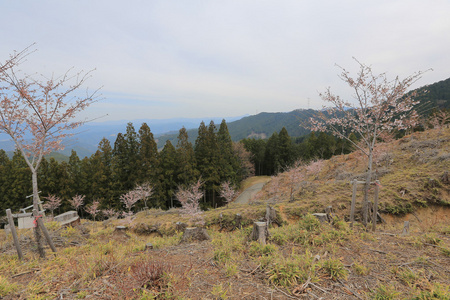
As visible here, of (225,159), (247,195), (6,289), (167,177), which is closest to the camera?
(6,289)

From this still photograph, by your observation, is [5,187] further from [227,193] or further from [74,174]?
[227,193]

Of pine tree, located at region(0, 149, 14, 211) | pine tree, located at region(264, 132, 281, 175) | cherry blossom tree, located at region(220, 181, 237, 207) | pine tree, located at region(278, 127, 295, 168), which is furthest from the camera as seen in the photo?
pine tree, located at region(264, 132, 281, 175)

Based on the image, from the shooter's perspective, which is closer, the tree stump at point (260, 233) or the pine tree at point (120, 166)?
the tree stump at point (260, 233)

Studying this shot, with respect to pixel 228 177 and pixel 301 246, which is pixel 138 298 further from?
pixel 228 177

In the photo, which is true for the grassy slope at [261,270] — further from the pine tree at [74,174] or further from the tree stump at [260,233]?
the pine tree at [74,174]

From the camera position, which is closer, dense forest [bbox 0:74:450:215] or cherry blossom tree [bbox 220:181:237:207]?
cherry blossom tree [bbox 220:181:237:207]

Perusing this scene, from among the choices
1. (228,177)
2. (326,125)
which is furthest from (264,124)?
(326,125)

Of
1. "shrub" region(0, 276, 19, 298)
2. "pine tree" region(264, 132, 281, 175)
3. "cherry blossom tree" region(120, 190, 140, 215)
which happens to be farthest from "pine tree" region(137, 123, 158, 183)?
"pine tree" region(264, 132, 281, 175)

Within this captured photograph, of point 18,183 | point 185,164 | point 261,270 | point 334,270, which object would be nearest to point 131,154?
point 185,164

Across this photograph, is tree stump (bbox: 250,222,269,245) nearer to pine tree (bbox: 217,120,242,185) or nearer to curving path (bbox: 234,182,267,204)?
curving path (bbox: 234,182,267,204)

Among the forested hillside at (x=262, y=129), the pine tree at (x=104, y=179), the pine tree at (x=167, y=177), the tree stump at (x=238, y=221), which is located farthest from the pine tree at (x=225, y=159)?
the forested hillside at (x=262, y=129)

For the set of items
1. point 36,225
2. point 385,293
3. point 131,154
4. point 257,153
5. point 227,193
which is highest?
point 131,154

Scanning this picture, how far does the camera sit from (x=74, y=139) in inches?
241

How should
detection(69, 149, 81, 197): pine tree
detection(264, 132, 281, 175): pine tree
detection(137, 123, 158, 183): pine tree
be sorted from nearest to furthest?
1. detection(137, 123, 158, 183): pine tree
2. detection(69, 149, 81, 197): pine tree
3. detection(264, 132, 281, 175): pine tree
